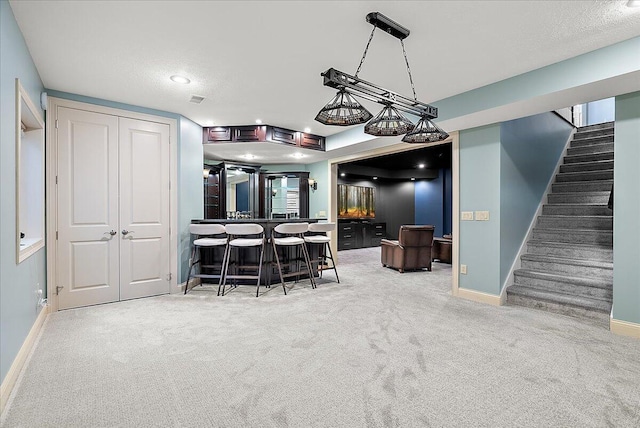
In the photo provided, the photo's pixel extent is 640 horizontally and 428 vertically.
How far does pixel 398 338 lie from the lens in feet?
9.03

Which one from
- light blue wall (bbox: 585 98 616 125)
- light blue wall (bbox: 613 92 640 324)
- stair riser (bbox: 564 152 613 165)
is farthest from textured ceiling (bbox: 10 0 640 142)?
light blue wall (bbox: 585 98 616 125)

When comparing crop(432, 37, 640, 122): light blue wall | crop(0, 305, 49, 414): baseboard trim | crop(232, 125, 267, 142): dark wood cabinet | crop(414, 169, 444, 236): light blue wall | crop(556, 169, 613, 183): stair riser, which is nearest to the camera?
crop(0, 305, 49, 414): baseboard trim

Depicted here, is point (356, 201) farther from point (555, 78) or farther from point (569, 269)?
point (555, 78)

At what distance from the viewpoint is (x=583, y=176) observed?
474cm

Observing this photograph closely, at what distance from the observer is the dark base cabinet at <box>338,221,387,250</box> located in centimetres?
938

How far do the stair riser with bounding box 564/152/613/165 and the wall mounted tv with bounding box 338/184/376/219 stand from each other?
18.5 ft

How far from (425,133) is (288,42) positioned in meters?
1.41

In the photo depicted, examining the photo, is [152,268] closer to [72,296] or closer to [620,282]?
[72,296]

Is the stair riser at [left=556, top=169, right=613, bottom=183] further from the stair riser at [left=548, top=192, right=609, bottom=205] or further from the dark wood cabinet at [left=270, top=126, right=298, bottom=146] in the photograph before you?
the dark wood cabinet at [left=270, top=126, right=298, bottom=146]

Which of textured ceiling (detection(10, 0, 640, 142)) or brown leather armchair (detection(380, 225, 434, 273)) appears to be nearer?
textured ceiling (detection(10, 0, 640, 142))

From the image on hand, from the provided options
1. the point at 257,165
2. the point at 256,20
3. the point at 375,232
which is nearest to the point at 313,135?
the point at 257,165

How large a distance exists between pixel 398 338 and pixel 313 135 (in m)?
3.82

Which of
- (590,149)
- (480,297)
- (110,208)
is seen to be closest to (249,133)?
(110,208)

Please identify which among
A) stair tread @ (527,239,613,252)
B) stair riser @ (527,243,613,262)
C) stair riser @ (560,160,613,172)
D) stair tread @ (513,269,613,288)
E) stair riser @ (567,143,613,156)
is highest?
stair riser @ (567,143,613,156)
